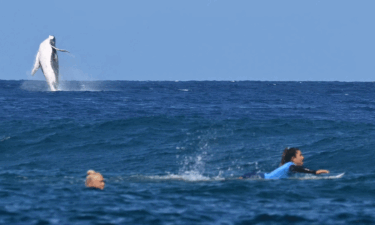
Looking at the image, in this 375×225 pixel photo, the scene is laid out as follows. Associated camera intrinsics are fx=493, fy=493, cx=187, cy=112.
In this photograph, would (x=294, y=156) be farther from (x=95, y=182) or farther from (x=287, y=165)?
(x=95, y=182)

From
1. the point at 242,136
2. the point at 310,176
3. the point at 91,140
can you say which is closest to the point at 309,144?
the point at 242,136

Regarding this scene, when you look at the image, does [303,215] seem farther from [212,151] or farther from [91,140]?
[91,140]

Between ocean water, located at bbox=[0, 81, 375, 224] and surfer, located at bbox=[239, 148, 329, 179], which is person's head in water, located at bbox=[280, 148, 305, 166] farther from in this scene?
ocean water, located at bbox=[0, 81, 375, 224]

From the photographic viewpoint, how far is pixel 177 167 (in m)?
17.0

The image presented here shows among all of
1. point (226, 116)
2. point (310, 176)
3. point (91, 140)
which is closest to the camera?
point (310, 176)

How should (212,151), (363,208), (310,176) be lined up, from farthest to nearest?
(212,151) < (310,176) < (363,208)

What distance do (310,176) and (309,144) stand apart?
6907 millimetres

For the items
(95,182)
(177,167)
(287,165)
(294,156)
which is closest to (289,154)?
(294,156)

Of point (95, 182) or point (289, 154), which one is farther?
point (289, 154)

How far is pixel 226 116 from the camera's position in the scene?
3011 centimetres
